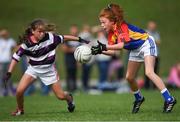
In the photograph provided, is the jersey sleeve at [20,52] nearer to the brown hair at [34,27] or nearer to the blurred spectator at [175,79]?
the brown hair at [34,27]

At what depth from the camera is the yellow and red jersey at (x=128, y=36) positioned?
456 inches

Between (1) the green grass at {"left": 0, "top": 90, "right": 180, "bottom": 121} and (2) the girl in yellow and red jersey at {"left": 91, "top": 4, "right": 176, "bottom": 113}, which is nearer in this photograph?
(1) the green grass at {"left": 0, "top": 90, "right": 180, "bottom": 121}

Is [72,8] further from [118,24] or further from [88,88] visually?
[118,24]

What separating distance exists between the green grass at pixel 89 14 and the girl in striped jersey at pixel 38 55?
15936mm

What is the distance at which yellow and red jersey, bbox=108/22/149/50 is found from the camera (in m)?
11.6

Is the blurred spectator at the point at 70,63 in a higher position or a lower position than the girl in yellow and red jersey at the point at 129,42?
lower

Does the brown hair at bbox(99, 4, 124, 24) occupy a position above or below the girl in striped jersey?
above

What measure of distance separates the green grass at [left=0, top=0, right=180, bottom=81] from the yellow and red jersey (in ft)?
54.7

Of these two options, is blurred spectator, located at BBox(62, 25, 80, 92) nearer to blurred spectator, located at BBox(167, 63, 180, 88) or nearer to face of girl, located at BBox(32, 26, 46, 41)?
blurred spectator, located at BBox(167, 63, 180, 88)

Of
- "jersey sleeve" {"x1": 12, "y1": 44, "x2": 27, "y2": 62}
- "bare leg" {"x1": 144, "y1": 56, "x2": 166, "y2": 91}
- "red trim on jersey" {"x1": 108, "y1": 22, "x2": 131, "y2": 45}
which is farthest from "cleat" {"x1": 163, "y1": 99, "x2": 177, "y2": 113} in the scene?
"jersey sleeve" {"x1": 12, "y1": 44, "x2": 27, "y2": 62}

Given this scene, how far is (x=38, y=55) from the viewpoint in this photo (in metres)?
12.3

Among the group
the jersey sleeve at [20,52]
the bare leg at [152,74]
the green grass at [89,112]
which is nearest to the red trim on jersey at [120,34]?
the bare leg at [152,74]

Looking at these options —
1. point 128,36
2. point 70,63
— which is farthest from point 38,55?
point 70,63

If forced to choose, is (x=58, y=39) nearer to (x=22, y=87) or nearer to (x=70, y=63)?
(x=22, y=87)
